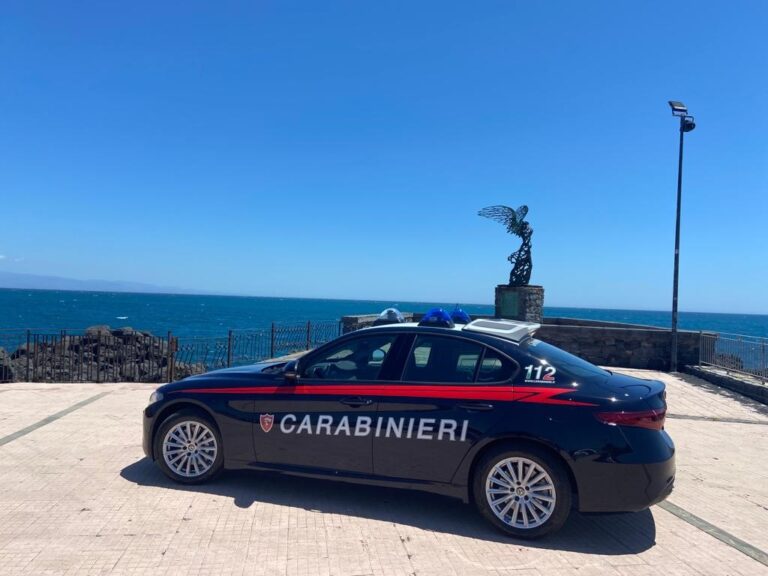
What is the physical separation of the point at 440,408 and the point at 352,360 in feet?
2.97

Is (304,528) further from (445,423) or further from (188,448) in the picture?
(188,448)

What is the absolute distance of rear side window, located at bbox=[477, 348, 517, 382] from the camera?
4.52 m

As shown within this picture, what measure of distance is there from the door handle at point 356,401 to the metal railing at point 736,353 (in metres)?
9.97

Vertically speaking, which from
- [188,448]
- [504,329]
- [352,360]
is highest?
[504,329]

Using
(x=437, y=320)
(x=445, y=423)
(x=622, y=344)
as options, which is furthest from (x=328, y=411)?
(x=622, y=344)

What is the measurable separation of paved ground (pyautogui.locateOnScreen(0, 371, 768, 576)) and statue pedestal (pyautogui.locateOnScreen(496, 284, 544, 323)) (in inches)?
510

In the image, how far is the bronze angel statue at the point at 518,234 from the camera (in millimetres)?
19922

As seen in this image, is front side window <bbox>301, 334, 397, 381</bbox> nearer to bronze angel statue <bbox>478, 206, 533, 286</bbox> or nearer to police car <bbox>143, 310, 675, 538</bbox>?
police car <bbox>143, 310, 675, 538</bbox>

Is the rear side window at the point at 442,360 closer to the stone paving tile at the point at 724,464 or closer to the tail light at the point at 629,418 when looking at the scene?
the tail light at the point at 629,418

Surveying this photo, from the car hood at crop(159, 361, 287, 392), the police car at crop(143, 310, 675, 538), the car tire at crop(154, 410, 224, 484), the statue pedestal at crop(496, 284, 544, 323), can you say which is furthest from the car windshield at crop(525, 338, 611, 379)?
the statue pedestal at crop(496, 284, 544, 323)

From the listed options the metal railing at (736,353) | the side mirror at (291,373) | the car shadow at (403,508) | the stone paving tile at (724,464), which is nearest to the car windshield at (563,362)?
the car shadow at (403,508)

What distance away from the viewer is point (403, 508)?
4.87 m

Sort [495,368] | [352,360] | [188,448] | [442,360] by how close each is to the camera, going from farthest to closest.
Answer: [188,448] → [352,360] → [442,360] → [495,368]

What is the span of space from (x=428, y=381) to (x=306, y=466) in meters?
1.28
